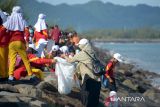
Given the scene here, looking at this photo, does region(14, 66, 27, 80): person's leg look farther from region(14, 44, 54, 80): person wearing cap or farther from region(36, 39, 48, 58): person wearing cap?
region(36, 39, 48, 58): person wearing cap

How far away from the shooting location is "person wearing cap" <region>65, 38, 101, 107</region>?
41.1ft

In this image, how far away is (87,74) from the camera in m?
12.9

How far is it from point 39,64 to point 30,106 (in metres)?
3.49

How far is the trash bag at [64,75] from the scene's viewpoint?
13.0m

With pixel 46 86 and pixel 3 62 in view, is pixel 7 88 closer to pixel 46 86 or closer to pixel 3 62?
pixel 3 62

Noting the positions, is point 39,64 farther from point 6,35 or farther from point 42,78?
point 6,35

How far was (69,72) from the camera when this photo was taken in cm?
1313

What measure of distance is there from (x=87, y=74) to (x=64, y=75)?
57 centimetres

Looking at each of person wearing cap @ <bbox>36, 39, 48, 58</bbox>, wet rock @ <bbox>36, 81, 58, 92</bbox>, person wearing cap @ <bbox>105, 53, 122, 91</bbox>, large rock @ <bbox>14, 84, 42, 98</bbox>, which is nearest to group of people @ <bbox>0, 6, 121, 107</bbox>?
wet rock @ <bbox>36, 81, 58, 92</bbox>

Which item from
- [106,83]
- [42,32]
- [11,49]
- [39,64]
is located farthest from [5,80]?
[42,32]

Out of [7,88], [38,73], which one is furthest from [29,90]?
[38,73]

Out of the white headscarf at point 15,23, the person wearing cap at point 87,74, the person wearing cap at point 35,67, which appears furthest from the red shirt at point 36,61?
the white headscarf at point 15,23

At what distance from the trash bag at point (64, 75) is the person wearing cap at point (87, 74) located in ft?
0.52

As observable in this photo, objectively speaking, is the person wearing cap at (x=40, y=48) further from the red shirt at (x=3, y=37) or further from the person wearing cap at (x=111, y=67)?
the red shirt at (x=3, y=37)
